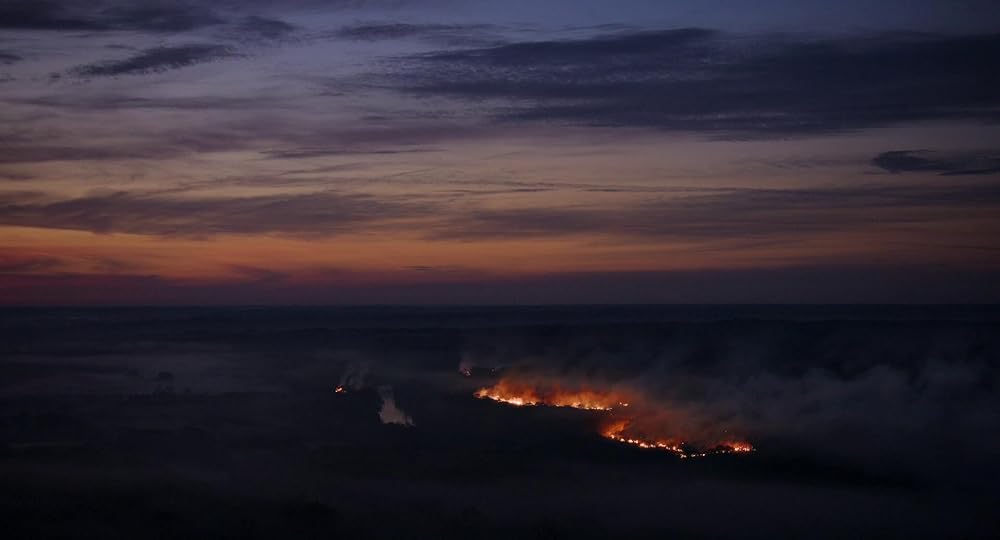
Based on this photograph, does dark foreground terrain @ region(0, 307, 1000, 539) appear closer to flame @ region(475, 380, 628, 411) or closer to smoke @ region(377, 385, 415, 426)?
smoke @ region(377, 385, 415, 426)

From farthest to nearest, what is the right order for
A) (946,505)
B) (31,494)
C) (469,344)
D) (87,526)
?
1. (469,344)
2. (946,505)
3. (31,494)
4. (87,526)

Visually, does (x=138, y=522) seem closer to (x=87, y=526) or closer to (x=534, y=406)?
(x=87, y=526)

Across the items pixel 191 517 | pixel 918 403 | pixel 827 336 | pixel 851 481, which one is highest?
pixel 191 517

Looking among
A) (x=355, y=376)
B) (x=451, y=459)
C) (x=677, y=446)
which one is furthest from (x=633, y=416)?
(x=355, y=376)

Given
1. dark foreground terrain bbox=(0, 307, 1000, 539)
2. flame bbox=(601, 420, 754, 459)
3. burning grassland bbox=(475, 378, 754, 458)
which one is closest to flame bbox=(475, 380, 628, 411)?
burning grassland bbox=(475, 378, 754, 458)

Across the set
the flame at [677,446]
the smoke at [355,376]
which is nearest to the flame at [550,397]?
the smoke at [355,376]

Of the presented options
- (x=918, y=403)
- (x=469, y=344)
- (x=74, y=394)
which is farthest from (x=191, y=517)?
(x=469, y=344)
